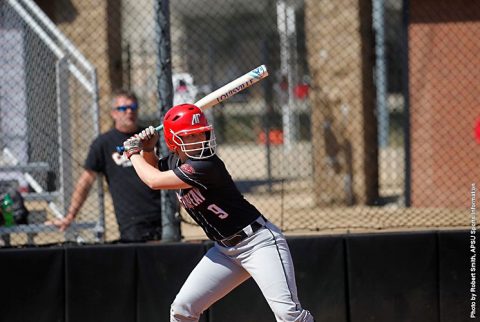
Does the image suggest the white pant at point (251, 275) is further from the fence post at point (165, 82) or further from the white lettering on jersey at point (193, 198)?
the fence post at point (165, 82)

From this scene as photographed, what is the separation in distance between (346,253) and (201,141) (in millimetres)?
1758

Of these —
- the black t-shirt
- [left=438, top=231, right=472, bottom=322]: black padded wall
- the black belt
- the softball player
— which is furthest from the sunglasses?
[left=438, top=231, right=472, bottom=322]: black padded wall

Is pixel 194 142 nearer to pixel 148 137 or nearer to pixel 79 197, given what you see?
pixel 148 137

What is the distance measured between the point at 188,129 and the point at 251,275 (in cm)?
100

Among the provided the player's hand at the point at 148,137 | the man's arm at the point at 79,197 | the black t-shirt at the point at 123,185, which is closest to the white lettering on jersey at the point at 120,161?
the black t-shirt at the point at 123,185

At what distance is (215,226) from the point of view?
5418 mm

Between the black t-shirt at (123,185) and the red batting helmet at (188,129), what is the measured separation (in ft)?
6.43

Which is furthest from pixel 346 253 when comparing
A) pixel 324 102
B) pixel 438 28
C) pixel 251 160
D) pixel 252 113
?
pixel 252 113

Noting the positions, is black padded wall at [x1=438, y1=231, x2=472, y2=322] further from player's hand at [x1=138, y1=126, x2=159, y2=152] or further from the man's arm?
the man's arm

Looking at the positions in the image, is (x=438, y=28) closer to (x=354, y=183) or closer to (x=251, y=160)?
(x=354, y=183)

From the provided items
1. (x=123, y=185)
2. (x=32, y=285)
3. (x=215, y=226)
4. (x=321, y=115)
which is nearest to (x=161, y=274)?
(x=32, y=285)

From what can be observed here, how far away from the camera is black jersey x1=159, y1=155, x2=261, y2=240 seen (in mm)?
5301

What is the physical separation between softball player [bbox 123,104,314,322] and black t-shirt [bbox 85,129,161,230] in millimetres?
1727

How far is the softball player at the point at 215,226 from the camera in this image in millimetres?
5297
